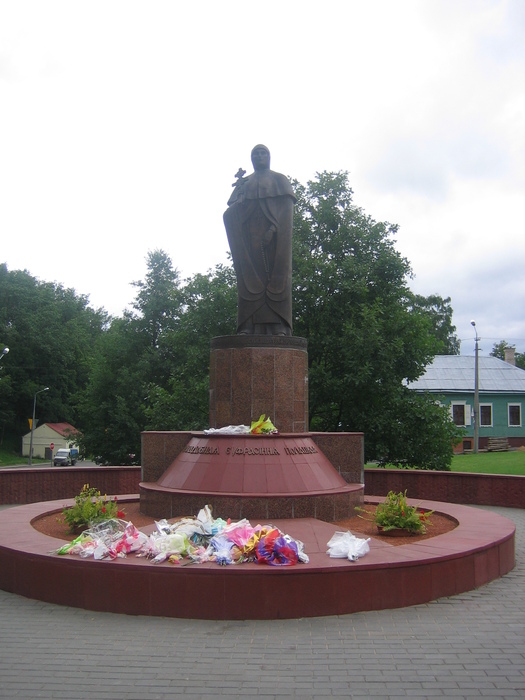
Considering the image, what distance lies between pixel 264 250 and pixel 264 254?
7 cm

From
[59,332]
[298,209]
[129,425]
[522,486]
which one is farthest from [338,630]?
[59,332]

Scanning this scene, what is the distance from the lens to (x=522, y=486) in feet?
45.2

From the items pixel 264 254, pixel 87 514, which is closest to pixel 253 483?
pixel 87 514

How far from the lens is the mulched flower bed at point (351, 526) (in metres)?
8.01

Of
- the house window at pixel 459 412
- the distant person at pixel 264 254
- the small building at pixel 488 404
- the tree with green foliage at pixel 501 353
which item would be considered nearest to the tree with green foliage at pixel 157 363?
the distant person at pixel 264 254

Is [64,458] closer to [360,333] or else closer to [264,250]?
[360,333]

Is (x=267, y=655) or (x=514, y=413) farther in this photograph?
(x=514, y=413)

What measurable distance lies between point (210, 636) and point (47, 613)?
1640mm

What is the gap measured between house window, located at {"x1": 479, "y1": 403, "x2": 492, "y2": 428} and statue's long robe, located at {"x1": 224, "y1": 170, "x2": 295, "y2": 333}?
2986cm

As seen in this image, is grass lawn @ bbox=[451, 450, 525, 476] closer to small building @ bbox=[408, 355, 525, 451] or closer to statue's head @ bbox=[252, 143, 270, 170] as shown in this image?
small building @ bbox=[408, 355, 525, 451]

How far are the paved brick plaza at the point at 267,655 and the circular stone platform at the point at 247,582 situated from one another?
0.12 meters

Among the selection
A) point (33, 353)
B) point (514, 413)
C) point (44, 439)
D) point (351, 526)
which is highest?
point (33, 353)

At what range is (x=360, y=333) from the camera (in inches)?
716

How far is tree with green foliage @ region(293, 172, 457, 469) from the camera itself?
1855 centimetres
